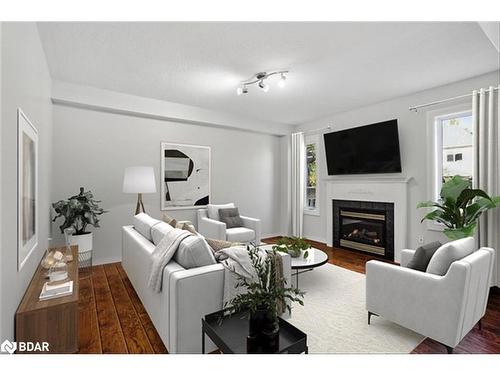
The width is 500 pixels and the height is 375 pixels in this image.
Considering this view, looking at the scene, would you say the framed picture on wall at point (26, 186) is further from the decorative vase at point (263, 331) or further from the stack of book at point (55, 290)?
the decorative vase at point (263, 331)

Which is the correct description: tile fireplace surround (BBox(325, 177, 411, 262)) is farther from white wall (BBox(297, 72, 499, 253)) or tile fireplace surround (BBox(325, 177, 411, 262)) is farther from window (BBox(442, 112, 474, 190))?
window (BBox(442, 112, 474, 190))

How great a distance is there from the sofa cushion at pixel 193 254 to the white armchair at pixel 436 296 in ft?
4.61

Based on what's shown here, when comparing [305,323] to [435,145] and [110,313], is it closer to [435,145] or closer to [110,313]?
[110,313]

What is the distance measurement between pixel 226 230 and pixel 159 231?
1.99 meters

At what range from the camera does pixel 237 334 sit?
1.43 m

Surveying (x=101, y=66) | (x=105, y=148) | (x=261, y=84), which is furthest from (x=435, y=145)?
(x=105, y=148)

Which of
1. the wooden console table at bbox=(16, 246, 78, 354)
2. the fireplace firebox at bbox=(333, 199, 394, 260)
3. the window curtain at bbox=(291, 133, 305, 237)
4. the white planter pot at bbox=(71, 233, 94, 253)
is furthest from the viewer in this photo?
the window curtain at bbox=(291, 133, 305, 237)

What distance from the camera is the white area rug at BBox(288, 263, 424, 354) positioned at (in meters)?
1.95

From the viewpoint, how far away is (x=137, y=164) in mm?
4211

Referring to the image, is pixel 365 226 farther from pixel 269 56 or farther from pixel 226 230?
pixel 269 56

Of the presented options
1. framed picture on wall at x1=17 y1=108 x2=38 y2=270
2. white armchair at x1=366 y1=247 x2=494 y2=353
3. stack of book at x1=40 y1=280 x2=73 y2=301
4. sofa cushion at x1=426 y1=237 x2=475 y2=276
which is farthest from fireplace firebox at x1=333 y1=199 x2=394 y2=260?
framed picture on wall at x1=17 y1=108 x2=38 y2=270

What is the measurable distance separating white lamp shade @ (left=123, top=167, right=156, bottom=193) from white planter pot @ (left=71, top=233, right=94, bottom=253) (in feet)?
2.56

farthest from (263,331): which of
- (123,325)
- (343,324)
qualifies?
(123,325)

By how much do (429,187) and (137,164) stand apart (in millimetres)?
4462
